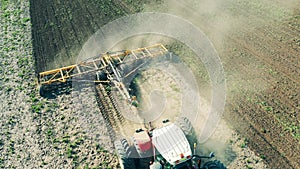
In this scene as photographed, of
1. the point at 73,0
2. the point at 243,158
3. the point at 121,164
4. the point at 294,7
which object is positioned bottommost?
the point at 243,158

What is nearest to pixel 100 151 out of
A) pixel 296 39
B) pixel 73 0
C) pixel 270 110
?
pixel 270 110

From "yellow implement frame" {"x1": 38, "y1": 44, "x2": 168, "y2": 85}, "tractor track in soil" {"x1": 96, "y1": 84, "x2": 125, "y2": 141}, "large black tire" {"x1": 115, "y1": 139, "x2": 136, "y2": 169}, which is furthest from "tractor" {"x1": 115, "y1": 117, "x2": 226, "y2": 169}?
"yellow implement frame" {"x1": 38, "y1": 44, "x2": 168, "y2": 85}

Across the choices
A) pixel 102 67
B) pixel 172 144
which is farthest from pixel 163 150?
pixel 102 67

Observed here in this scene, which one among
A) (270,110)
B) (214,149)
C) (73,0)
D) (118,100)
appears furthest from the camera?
(73,0)

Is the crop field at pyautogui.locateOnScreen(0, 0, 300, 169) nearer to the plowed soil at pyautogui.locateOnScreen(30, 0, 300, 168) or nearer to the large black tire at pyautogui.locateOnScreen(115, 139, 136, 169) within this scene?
the plowed soil at pyautogui.locateOnScreen(30, 0, 300, 168)

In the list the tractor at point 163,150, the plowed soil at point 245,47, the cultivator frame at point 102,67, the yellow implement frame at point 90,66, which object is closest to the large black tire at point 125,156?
the tractor at point 163,150

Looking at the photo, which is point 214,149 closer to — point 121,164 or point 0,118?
point 121,164
